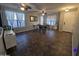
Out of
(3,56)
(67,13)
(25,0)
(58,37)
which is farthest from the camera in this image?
(58,37)

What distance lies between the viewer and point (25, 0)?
118cm

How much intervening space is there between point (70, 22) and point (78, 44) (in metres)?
0.40

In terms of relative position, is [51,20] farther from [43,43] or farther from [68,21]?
[43,43]

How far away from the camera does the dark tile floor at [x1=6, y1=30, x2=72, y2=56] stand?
1.40 m

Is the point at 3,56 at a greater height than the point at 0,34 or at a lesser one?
lesser

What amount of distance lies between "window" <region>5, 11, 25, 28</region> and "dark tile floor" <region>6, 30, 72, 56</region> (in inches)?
7.1

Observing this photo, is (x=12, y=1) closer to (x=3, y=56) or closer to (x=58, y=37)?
(x=3, y=56)

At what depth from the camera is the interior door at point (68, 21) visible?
135 centimetres

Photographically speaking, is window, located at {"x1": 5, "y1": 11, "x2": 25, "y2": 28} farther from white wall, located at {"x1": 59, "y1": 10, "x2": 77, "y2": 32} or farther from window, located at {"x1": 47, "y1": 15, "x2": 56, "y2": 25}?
white wall, located at {"x1": 59, "y1": 10, "x2": 77, "y2": 32}

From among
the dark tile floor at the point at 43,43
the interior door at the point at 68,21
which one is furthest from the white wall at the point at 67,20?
the dark tile floor at the point at 43,43

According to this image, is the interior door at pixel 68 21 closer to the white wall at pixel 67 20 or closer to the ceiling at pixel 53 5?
the white wall at pixel 67 20

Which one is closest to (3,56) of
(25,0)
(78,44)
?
(25,0)

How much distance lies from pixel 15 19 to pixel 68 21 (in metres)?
0.93

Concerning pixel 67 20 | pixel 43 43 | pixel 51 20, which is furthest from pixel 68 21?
pixel 43 43
